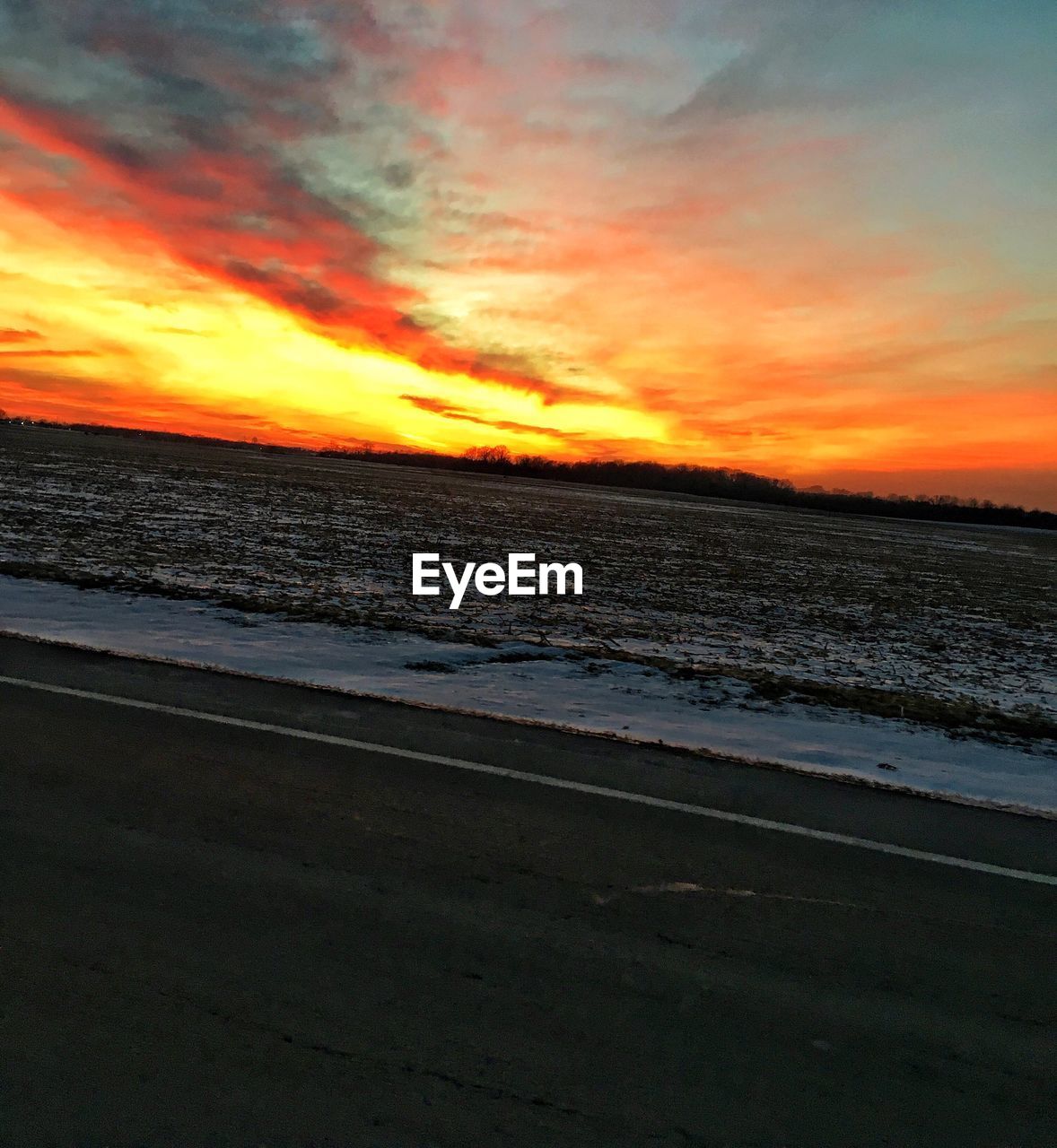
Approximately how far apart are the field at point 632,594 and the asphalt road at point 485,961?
4.92 meters

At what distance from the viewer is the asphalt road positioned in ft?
8.46

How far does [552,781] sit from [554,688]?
310cm

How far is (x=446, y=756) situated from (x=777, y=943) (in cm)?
280

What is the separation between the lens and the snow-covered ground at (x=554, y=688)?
672 centimetres

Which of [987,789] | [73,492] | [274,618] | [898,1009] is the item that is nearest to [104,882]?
[898,1009]

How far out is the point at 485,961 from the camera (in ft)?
10.9

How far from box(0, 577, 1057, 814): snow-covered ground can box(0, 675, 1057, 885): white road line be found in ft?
4.43

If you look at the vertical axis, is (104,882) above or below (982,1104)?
above

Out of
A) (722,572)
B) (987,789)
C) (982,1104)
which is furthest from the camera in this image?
(722,572)

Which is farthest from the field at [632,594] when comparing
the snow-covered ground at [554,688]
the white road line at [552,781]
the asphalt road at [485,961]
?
the asphalt road at [485,961]

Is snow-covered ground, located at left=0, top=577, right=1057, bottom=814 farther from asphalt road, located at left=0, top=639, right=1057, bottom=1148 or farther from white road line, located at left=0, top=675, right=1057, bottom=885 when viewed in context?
white road line, located at left=0, top=675, right=1057, bottom=885

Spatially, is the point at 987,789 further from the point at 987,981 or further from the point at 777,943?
the point at 777,943

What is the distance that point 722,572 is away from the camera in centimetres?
2364

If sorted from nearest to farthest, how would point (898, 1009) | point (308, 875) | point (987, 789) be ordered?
point (898, 1009)
point (308, 875)
point (987, 789)
